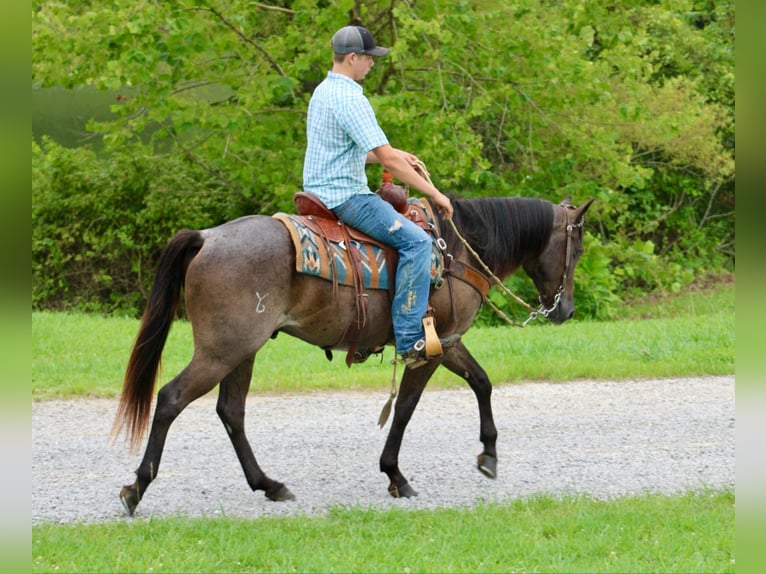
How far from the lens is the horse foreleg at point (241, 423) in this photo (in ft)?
19.5

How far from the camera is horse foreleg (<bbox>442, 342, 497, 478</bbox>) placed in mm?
6547

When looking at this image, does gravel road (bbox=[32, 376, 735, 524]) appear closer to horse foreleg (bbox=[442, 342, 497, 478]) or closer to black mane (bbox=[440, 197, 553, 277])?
horse foreleg (bbox=[442, 342, 497, 478])

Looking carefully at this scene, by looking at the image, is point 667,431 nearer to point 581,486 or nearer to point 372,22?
point 581,486

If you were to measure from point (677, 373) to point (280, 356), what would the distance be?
4.29 meters

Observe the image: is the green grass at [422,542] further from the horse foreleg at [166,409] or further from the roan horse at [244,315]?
the roan horse at [244,315]

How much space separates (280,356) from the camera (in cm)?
1070

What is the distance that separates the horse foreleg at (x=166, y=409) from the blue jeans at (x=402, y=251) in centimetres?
119

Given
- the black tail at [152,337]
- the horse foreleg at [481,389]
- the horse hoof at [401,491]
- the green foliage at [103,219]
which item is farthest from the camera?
the green foliage at [103,219]

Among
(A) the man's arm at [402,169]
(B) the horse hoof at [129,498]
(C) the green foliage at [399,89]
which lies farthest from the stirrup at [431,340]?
(C) the green foliage at [399,89]

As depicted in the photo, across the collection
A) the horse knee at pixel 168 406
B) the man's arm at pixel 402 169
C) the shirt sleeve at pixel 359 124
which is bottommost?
the horse knee at pixel 168 406

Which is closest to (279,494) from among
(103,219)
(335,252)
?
(335,252)

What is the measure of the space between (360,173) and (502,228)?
4.10ft

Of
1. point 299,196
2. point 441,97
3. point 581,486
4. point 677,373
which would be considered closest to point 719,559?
point 581,486

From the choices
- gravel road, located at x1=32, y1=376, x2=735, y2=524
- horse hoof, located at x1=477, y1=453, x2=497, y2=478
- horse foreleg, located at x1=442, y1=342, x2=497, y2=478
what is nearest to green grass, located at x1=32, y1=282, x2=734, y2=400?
gravel road, located at x1=32, y1=376, x2=735, y2=524
